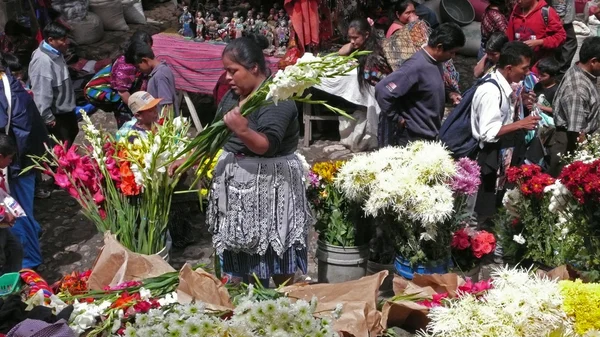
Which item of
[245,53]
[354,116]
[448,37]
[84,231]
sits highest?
[245,53]

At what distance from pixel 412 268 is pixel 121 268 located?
157cm

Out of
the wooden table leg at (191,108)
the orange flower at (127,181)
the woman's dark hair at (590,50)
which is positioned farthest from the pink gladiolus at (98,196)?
the wooden table leg at (191,108)

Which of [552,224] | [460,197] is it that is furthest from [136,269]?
[552,224]

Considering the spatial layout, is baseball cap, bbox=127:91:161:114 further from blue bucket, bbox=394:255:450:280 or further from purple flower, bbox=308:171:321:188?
blue bucket, bbox=394:255:450:280

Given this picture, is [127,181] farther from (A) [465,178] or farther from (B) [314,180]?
(A) [465,178]

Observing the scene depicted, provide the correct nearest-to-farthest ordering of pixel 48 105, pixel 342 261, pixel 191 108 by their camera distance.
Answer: pixel 342 261 → pixel 48 105 → pixel 191 108

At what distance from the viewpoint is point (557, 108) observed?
584 centimetres

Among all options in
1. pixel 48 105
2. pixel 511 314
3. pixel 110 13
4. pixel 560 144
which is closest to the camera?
pixel 511 314

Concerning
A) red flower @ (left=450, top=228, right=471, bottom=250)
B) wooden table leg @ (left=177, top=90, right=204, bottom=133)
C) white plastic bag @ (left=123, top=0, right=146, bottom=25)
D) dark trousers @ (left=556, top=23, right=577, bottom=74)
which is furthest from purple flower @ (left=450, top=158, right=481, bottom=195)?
white plastic bag @ (left=123, top=0, right=146, bottom=25)

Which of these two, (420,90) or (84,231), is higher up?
(420,90)

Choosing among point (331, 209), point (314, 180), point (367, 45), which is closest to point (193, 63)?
point (367, 45)

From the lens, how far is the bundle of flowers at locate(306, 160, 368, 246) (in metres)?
4.48

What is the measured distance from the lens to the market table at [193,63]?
7.72 m

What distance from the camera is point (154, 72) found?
5.77 metres
